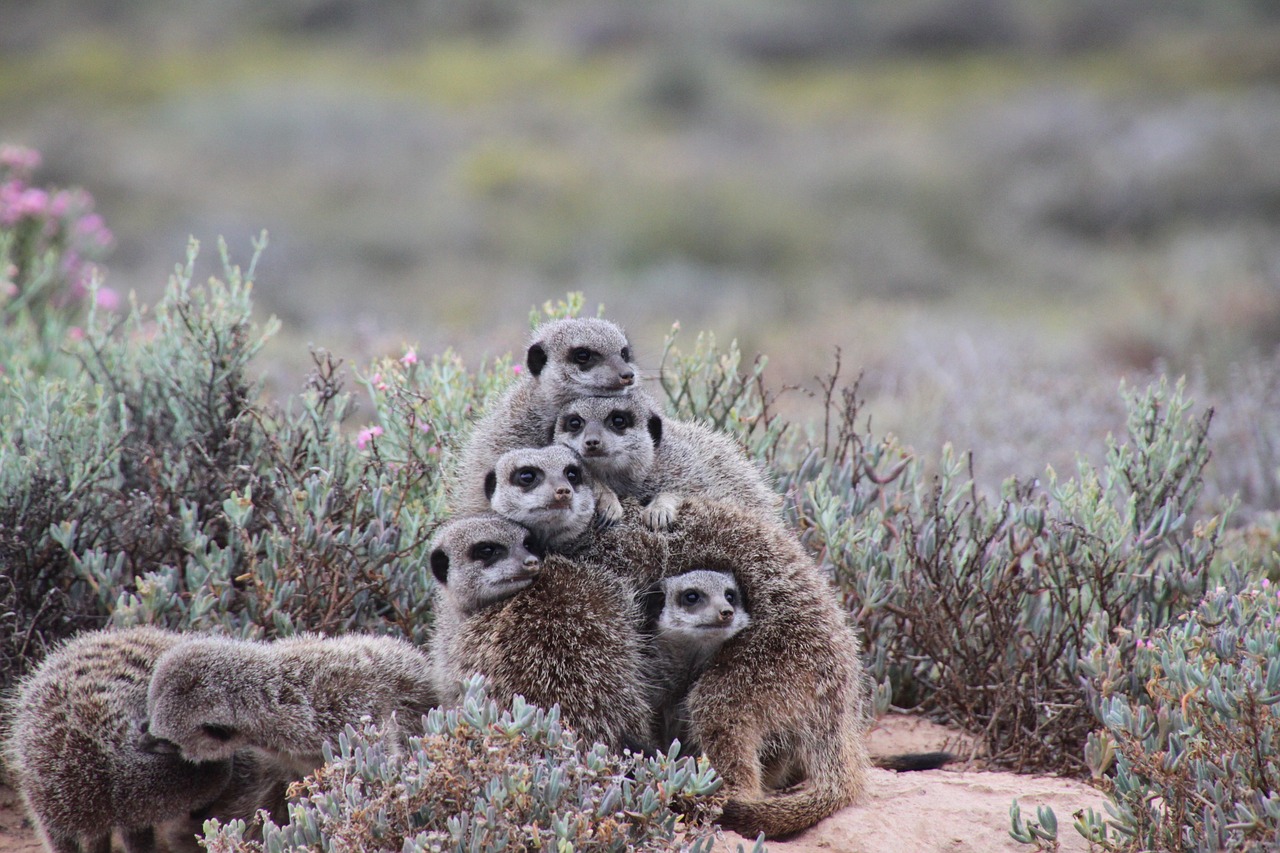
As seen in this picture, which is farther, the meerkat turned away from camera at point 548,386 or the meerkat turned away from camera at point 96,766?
the meerkat turned away from camera at point 548,386

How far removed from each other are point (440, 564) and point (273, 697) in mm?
702

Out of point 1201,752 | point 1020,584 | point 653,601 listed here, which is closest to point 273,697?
point 653,601

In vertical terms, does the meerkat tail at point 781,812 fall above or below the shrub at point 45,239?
below

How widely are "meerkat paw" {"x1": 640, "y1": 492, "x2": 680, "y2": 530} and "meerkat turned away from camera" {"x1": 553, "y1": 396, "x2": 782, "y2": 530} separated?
22 mm

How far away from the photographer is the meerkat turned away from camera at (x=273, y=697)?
159 inches

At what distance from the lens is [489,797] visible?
332 cm

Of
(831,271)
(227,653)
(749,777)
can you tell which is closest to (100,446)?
(227,653)

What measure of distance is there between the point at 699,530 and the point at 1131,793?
5.40ft

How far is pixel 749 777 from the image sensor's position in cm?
405

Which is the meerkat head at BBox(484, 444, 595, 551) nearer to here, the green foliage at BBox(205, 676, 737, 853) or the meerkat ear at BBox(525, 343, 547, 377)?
the meerkat ear at BBox(525, 343, 547, 377)

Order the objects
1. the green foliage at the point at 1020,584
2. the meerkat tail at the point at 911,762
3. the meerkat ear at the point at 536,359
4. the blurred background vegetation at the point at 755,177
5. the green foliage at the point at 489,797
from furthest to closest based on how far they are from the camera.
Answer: the blurred background vegetation at the point at 755,177
the meerkat ear at the point at 536,359
the green foliage at the point at 1020,584
the meerkat tail at the point at 911,762
the green foliage at the point at 489,797

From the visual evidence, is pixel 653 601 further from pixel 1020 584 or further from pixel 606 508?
pixel 1020 584

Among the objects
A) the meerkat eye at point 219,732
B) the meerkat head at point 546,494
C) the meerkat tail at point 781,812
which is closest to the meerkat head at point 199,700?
the meerkat eye at point 219,732

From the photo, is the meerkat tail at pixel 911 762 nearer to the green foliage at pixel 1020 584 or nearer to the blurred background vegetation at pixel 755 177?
the green foliage at pixel 1020 584
